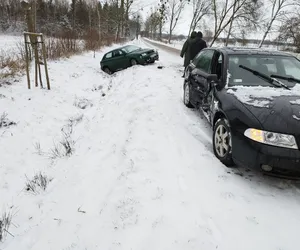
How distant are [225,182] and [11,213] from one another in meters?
2.75

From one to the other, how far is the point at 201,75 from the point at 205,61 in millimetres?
398

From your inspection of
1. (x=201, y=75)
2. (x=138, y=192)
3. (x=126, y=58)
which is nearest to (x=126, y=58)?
(x=126, y=58)

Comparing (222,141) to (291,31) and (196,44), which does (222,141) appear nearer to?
(196,44)

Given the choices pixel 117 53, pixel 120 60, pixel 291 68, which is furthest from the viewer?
pixel 117 53

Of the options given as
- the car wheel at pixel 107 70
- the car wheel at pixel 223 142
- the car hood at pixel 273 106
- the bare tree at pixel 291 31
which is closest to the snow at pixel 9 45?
the car wheel at pixel 107 70

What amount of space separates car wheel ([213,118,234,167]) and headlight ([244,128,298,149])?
1.32 feet

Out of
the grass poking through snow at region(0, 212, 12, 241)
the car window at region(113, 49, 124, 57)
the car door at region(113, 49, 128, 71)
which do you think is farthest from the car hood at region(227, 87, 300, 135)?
the car window at region(113, 49, 124, 57)

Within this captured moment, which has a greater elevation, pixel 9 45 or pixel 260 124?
pixel 260 124

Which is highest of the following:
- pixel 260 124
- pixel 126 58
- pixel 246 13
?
pixel 246 13

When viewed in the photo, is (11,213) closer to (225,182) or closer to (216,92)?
(225,182)

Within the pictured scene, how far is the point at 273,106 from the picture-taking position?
3.16m

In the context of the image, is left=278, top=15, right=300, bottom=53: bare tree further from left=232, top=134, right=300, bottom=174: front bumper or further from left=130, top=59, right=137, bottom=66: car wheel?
left=232, top=134, right=300, bottom=174: front bumper

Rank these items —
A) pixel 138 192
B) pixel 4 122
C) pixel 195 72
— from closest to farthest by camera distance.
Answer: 1. pixel 138 192
2. pixel 195 72
3. pixel 4 122

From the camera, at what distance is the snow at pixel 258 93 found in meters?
3.31
